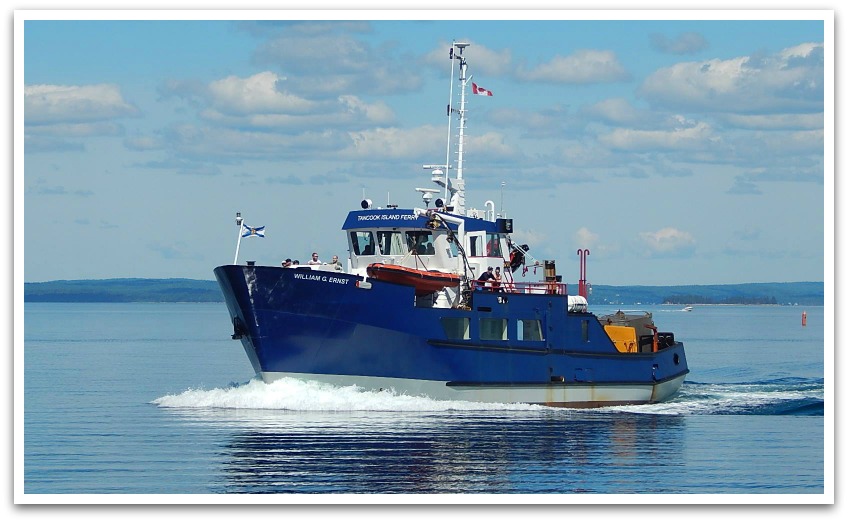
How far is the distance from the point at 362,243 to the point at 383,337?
475 cm

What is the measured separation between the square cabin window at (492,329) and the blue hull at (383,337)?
0.46 ft

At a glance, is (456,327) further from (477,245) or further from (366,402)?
(477,245)

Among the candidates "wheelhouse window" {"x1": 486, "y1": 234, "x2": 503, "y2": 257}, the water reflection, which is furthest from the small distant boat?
"wheelhouse window" {"x1": 486, "y1": 234, "x2": 503, "y2": 257}

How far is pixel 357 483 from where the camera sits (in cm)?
2523

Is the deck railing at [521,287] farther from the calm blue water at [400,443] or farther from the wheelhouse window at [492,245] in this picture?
the calm blue water at [400,443]

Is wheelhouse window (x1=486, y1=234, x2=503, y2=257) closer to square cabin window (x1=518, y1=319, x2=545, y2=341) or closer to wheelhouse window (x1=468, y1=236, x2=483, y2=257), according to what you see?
wheelhouse window (x1=468, y1=236, x2=483, y2=257)

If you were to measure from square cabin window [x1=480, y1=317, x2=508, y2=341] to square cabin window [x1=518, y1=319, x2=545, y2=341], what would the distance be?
54 cm

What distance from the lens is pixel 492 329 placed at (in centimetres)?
3688

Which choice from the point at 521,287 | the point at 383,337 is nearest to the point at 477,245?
the point at 521,287

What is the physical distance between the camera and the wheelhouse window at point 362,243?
38594 millimetres
